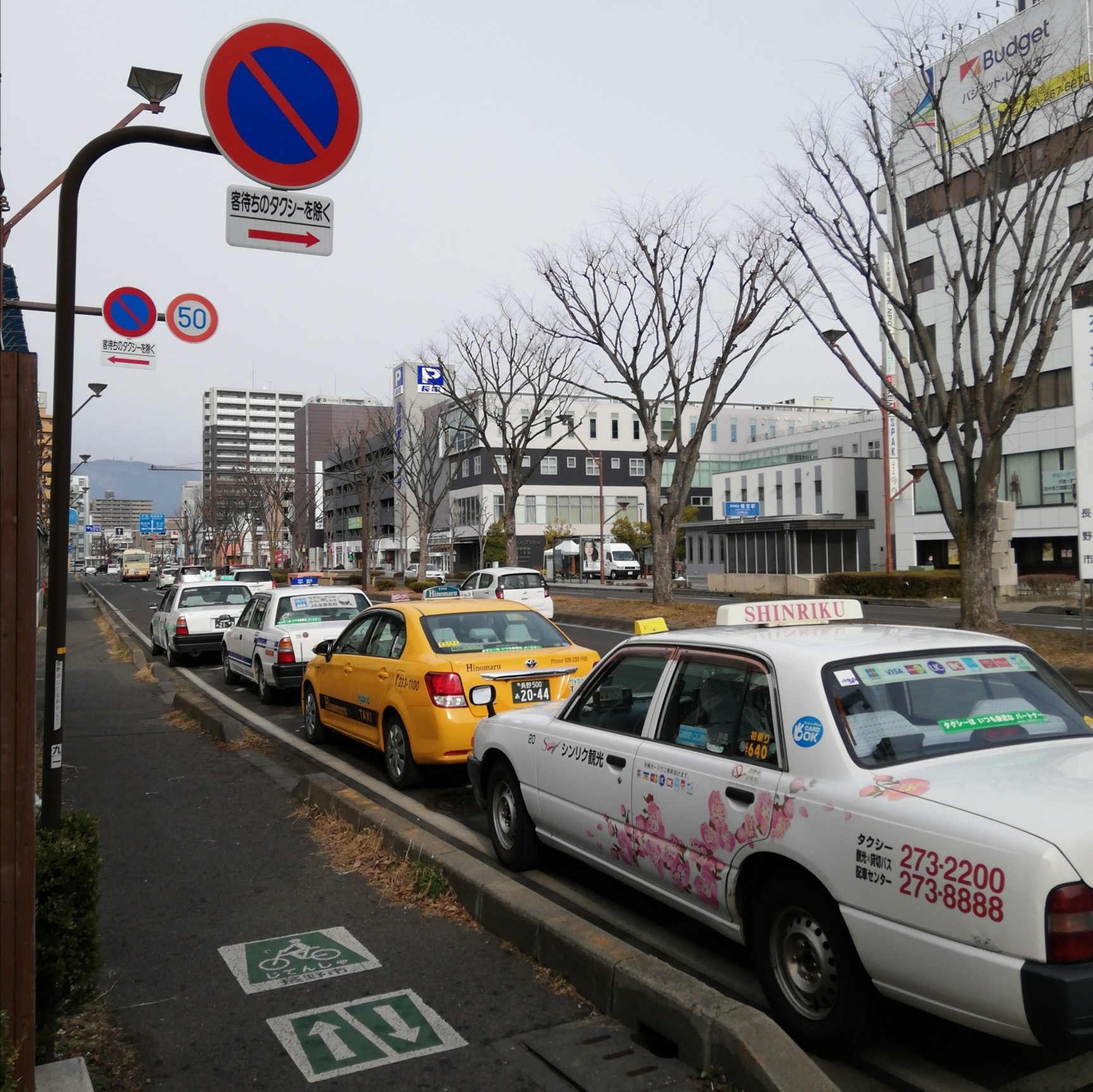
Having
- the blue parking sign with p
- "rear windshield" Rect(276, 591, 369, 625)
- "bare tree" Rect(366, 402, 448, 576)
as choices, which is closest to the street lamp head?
"rear windshield" Rect(276, 591, 369, 625)

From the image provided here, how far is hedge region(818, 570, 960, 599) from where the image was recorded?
36312 mm

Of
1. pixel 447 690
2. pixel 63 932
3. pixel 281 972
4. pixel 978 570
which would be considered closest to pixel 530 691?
pixel 447 690

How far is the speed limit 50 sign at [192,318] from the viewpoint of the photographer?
40.1 ft

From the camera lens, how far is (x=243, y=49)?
4105 millimetres

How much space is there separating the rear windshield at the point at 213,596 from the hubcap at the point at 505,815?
592 inches

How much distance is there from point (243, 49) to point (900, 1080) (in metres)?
4.72

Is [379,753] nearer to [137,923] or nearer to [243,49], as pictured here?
[137,923]

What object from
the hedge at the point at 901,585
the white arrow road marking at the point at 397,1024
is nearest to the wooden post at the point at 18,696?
the white arrow road marking at the point at 397,1024

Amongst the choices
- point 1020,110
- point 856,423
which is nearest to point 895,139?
point 1020,110

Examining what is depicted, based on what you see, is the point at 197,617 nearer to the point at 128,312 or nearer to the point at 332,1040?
the point at 128,312

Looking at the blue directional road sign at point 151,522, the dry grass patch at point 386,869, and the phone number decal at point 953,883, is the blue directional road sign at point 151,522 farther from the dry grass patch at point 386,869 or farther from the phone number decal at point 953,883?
the phone number decal at point 953,883

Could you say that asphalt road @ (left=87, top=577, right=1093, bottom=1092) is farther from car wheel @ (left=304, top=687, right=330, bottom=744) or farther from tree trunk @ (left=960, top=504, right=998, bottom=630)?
tree trunk @ (left=960, top=504, right=998, bottom=630)

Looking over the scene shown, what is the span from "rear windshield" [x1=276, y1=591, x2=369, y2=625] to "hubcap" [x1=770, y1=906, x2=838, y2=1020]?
33.5 ft

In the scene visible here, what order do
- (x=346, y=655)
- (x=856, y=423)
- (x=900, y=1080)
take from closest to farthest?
1. (x=900, y=1080)
2. (x=346, y=655)
3. (x=856, y=423)
